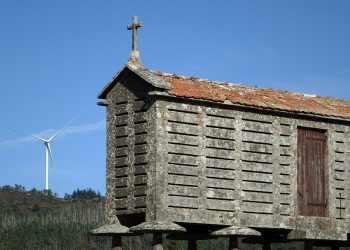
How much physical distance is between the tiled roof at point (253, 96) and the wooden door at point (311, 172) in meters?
0.52

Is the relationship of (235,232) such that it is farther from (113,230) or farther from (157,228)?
(113,230)

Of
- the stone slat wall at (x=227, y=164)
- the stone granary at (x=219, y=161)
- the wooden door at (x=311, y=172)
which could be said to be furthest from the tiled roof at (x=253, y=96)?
the wooden door at (x=311, y=172)

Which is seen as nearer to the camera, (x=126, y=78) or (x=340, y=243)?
(x=126, y=78)

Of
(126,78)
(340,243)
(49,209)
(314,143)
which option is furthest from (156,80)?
(49,209)

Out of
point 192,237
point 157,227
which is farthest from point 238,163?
point 157,227

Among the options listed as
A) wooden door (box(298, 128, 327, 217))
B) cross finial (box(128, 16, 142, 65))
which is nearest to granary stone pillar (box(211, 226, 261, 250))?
wooden door (box(298, 128, 327, 217))

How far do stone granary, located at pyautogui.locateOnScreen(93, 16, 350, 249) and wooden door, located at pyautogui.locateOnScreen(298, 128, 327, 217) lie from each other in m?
0.02

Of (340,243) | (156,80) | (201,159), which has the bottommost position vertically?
(340,243)

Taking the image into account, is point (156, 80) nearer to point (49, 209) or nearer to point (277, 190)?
point (277, 190)

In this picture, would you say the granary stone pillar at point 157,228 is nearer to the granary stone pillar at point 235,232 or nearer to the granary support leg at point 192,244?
the granary stone pillar at point 235,232

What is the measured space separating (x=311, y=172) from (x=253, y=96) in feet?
6.45

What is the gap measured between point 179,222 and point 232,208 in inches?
48.8

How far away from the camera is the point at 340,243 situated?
2023 cm

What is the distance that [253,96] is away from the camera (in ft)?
59.2
